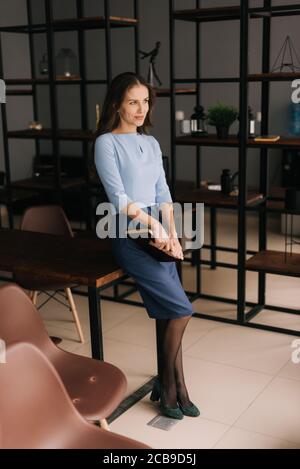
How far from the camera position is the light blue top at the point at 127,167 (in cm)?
275

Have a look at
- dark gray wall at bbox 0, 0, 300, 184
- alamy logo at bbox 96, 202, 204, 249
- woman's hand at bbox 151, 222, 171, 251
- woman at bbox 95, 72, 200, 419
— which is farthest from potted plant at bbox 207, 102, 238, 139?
dark gray wall at bbox 0, 0, 300, 184

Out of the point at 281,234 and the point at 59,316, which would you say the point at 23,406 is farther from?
the point at 281,234

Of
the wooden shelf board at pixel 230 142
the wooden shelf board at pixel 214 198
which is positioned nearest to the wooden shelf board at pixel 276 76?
the wooden shelf board at pixel 230 142

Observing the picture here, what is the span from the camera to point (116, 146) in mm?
2789

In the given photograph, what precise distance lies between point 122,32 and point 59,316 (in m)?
4.47

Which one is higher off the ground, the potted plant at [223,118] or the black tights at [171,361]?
the potted plant at [223,118]

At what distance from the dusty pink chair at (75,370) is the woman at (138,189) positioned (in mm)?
482

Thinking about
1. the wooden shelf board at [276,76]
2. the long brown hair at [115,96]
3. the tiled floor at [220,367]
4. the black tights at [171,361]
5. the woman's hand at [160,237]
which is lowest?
the tiled floor at [220,367]

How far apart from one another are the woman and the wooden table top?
0.13 meters

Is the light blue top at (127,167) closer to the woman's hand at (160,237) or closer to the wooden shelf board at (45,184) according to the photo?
the woman's hand at (160,237)

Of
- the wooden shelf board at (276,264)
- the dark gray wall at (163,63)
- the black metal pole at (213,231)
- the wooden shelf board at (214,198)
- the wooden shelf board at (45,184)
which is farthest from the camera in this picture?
the dark gray wall at (163,63)

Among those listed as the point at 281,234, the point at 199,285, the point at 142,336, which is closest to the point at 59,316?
the point at 142,336

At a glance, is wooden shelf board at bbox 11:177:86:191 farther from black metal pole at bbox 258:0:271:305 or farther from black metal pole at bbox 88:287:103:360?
black metal pole at bbox 88:287:103:360

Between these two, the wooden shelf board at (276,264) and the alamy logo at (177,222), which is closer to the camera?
the alamy logo at (177,222)
